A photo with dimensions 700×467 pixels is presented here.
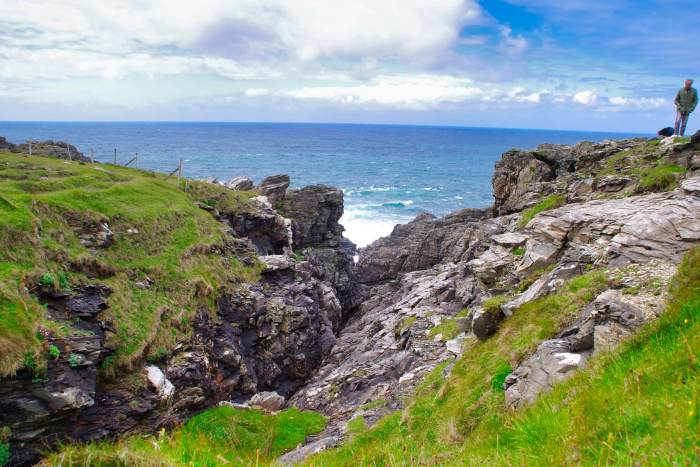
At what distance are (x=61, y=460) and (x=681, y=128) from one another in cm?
3485

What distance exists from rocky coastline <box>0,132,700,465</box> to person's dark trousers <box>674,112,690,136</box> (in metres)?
1.51

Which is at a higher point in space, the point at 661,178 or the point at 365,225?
the point at 661,178

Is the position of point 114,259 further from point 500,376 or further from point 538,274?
point 538,274

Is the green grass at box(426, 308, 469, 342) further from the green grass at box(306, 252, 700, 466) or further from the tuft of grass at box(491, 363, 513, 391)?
the tuft of grass at box(491, 363, 513, 391)

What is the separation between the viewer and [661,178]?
21.1 meters

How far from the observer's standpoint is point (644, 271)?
11.5m

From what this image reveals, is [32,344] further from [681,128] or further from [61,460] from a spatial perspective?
[681,128]

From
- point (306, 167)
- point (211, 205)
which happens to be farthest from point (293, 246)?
point (306, 167)

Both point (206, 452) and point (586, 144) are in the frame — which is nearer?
point (206, 452)

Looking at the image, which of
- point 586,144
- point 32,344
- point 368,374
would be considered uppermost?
point 586,144

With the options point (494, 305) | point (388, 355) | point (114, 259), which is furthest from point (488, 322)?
point (114, 259)

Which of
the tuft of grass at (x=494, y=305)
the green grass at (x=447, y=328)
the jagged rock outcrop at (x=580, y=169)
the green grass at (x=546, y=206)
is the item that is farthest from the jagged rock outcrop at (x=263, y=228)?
the tuft of grass at (x=494, y=305)

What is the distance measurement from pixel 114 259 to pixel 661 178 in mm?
29065

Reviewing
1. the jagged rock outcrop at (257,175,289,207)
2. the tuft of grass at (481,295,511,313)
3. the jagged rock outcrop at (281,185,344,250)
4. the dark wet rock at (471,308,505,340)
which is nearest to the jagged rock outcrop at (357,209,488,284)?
the jagged rock outcrop at (281,185,344,250)
